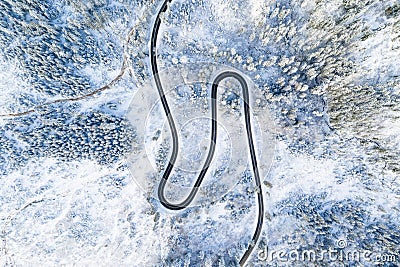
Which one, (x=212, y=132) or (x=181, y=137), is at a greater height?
(x=181, y=137)

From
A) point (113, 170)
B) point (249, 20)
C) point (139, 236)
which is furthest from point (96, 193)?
point (249, 20)

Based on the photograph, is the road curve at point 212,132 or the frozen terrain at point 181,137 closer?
the frozen terrain at point 181,137

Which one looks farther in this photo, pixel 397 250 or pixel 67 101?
pixel 67 101

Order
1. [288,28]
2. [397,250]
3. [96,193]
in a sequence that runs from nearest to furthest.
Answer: [397,250] → [288,28] → [96,193]

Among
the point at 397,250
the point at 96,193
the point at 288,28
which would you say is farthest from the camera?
the point at 96,193

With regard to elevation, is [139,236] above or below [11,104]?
below

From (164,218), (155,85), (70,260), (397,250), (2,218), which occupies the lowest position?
(397,250)

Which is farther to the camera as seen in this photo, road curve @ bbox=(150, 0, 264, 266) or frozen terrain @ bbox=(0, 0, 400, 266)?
road curve @ bbox=(150, 0, 264, 266)

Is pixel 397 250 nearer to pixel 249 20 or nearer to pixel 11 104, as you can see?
pixel 249 20
